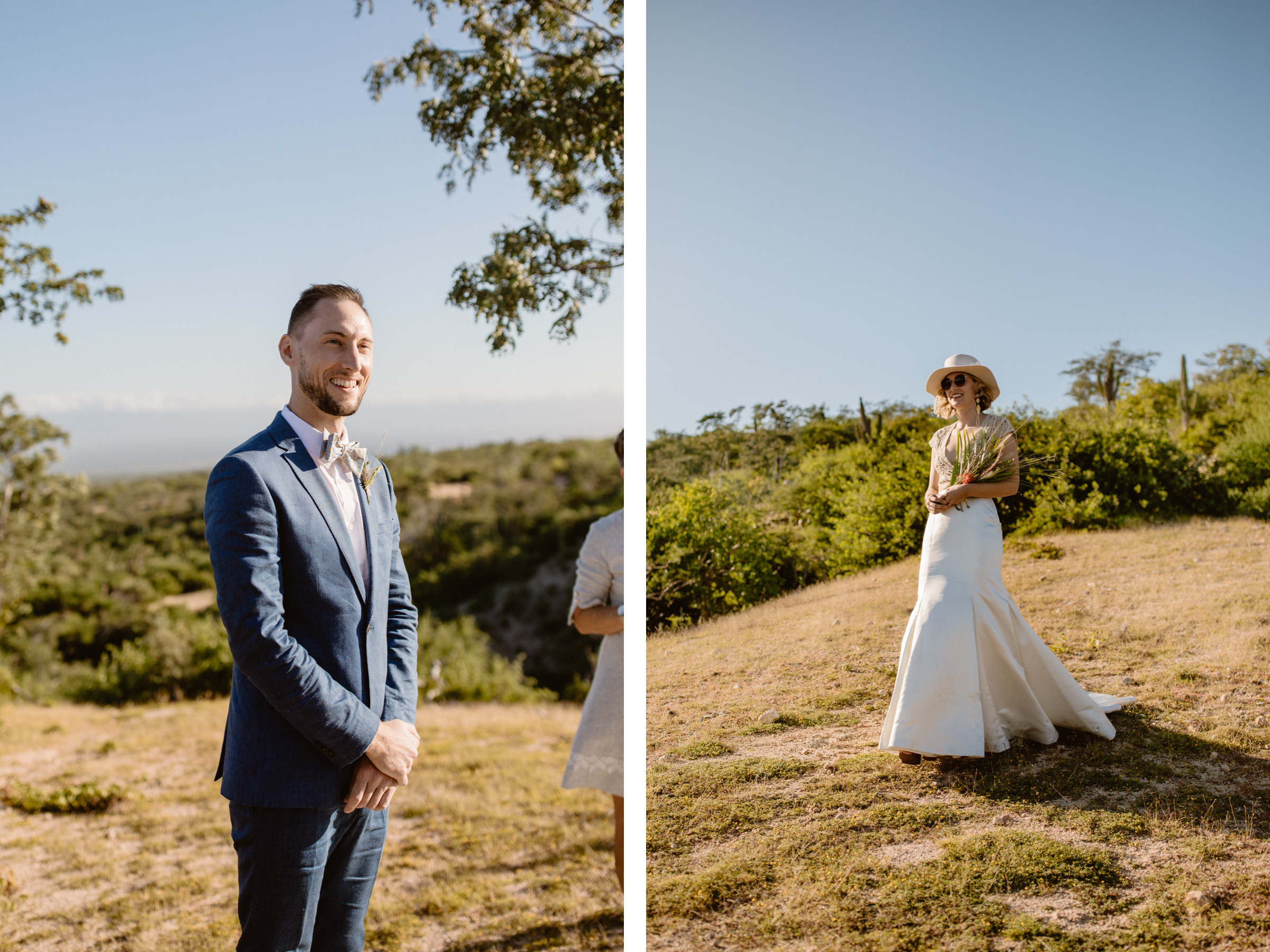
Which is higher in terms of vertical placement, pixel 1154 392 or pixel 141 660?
pixel 1154 392

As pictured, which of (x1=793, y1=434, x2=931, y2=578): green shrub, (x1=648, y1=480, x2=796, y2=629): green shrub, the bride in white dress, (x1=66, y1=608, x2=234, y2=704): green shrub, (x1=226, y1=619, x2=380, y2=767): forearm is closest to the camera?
(x1=226, y1=619, x2=380, y2=767): forearm

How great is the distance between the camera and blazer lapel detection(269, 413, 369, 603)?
1.56 meters

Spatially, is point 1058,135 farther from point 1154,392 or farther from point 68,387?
point 68,387

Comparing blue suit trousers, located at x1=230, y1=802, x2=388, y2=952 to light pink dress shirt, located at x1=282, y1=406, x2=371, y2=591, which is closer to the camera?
blue suit trousers, located at x1=230, y1=802, x2=388, y2=952

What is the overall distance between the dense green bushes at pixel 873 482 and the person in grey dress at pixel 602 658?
0.53 metres

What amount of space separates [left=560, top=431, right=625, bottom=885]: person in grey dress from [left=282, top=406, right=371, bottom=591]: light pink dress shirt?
35.7 inches

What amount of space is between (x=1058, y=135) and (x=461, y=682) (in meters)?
5.77

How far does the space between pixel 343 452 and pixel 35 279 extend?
3583 millimetres

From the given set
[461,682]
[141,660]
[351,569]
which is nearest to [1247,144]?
[351,569]

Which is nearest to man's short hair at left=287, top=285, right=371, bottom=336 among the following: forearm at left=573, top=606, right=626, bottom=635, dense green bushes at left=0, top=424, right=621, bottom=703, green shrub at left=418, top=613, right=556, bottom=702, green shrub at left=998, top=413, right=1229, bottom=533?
forearm at left=573, top=606, right=626, bottom=635

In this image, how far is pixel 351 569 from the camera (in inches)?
62.5

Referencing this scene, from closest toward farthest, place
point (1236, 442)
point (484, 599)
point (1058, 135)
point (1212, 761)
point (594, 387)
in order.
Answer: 1. point (1212, 761)
2. point (1236, 442)
3. point (1058, 135)
4. point (594, 387)
5. point (484, 599)

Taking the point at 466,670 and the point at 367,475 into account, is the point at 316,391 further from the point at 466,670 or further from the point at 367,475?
the point at 466,670

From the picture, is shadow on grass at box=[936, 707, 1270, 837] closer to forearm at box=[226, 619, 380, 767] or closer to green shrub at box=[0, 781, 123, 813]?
forearm at box=[226, 619, 380, 767]
